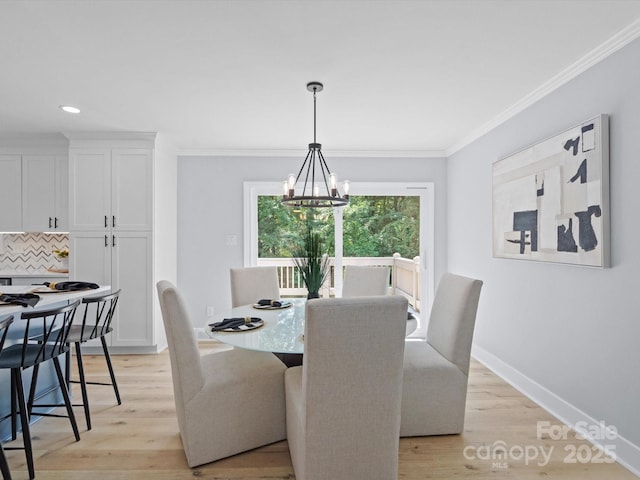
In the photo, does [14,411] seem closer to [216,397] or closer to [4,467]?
[4,467]

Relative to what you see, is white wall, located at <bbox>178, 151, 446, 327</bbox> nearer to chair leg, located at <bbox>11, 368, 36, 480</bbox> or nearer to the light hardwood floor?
the light hardwood floor

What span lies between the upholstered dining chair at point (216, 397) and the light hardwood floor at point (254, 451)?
60mm

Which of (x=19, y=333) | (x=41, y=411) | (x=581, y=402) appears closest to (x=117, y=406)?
(x=41, y=411)

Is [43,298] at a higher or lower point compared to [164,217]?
lower

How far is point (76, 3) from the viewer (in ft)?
5.59

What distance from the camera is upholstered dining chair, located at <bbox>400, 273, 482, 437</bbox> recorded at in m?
2.20

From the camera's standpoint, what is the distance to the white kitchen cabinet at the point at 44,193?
399 centimetres

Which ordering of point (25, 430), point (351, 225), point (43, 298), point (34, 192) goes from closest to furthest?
point (25, 430) → point (43, 298) → point (34, 192) → point (351, 225)

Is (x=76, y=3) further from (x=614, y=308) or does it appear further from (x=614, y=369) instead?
(x=614, y=369)

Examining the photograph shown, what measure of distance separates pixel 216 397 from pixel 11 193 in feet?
12.1

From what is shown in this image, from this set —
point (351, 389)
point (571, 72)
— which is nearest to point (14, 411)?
point (351, 389)

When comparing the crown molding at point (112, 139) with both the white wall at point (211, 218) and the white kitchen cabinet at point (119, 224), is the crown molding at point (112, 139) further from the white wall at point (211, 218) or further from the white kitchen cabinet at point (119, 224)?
the white wall at point (211, 218)

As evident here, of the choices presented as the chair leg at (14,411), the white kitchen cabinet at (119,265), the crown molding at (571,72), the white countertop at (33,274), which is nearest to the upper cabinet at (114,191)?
the white kitchen cabinet at (119,265)

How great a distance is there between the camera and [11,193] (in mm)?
3982
